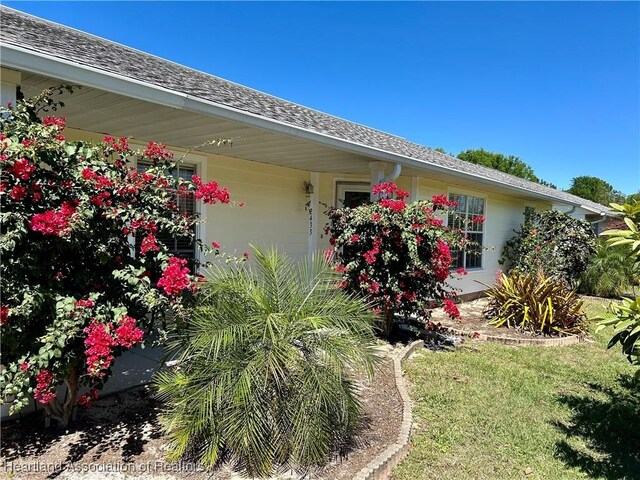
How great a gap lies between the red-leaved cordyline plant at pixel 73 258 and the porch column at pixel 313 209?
18.2ft

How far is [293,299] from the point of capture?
3.28 m

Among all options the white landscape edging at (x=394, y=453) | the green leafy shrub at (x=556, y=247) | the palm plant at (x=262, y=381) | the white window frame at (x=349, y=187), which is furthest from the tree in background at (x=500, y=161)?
the palm plant at (x=262, y=381)

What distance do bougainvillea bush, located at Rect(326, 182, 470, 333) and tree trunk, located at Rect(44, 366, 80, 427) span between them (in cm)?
350

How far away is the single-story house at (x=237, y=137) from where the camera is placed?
3.59 metres

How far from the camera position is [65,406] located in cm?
325

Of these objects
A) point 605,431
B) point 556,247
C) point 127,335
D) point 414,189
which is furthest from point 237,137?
point 556,247

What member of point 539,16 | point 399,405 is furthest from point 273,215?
point 539,16

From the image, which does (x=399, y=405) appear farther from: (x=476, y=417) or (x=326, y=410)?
(x=326, y=410)

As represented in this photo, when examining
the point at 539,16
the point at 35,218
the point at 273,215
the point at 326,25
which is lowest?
the point at 35,218

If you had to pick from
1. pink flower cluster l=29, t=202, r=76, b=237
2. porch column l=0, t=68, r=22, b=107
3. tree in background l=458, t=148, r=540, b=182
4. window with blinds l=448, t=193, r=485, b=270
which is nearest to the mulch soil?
window with blinds l=448, t=193, r=485, b=270

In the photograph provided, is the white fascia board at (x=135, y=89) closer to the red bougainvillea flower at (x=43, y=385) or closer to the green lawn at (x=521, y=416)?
the red bougainvillea flower at (x=43, y=385)

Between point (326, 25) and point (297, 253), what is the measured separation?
6589mm

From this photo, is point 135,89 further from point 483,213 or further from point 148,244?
point 483,213

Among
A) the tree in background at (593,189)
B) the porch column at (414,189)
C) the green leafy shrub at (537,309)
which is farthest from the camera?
the tree in background at (593,189)
